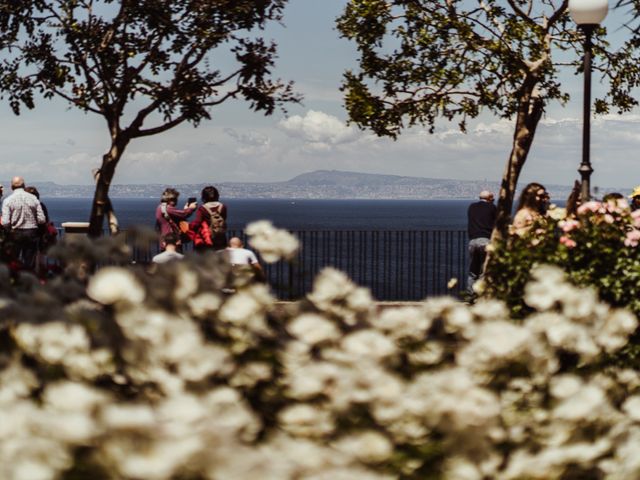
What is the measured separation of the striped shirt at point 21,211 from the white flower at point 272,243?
9616 mm

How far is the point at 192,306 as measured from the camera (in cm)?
435

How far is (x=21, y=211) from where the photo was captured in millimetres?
14031

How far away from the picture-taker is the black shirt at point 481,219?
47.0 feet

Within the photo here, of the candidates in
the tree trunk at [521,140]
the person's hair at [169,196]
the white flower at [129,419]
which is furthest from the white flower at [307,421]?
the tree trunk at [521,140]

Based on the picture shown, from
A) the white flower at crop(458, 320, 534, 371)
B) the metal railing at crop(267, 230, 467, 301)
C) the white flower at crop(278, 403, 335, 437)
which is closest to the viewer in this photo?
the white flower at crop(278, 403, 335, 437)

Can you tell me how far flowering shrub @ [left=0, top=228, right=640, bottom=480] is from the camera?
2.88 metres

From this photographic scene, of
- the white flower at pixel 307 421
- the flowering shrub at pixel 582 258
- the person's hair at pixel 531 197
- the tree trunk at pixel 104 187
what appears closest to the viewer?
the white flower at pixel 307 421

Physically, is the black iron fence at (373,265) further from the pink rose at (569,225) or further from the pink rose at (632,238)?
the pink rose at (632,238)

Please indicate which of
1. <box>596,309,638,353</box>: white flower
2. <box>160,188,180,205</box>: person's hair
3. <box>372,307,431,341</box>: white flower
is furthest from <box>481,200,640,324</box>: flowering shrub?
<box>160,188,180,205</box>: person's hair

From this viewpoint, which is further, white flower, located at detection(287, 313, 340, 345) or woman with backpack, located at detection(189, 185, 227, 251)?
woman with backpack, located at detection(189, 185, 227, 251)

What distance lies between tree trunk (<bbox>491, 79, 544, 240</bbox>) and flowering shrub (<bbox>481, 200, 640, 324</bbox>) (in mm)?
7281

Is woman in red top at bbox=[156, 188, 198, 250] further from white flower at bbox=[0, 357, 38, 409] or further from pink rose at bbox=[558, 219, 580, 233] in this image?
white flower at bbox=[0, 357, 38, 409]

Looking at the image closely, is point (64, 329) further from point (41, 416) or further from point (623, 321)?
point (623, 321)

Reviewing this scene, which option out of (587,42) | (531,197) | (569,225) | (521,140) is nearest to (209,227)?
(531,197)
